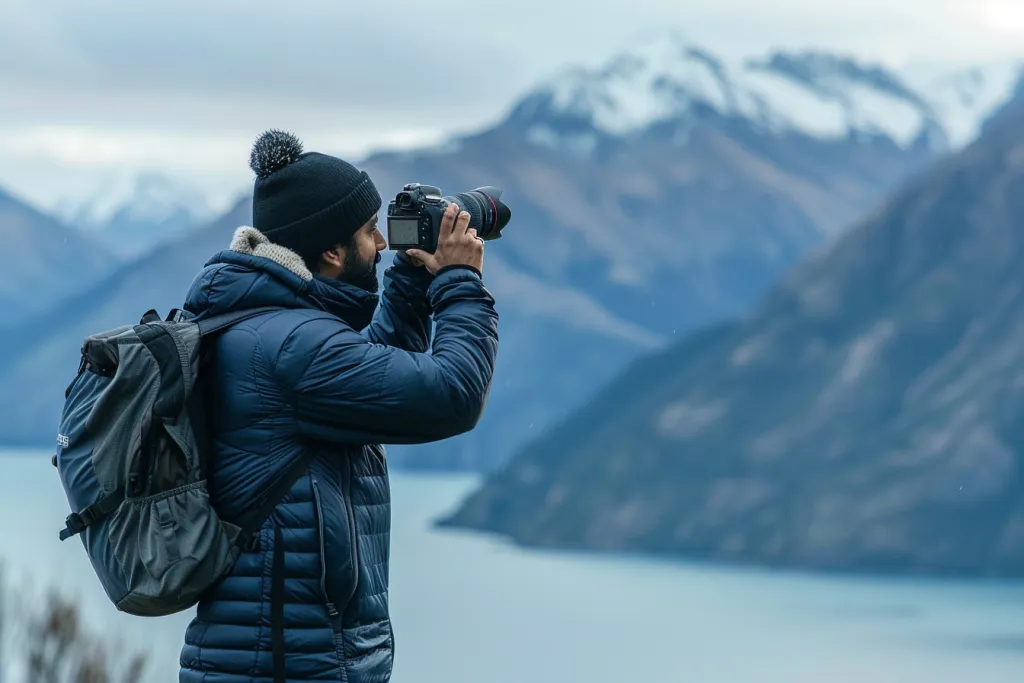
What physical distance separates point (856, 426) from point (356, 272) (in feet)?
177

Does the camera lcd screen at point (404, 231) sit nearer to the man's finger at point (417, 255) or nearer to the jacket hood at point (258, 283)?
the man's finger at point (417, 255)

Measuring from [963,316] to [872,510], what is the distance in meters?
7.75

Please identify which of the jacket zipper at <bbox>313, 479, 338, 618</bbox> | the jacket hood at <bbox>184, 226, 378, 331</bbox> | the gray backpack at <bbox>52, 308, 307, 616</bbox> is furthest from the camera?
the jacket hood at <bbox>184, 226, 378, 331</bbox>

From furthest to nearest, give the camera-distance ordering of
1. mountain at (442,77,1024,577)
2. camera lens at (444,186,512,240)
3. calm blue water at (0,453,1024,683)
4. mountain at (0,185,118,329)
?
mountain at (0,185,118,329)
mountain at (442,77,1024,577)
calm blue water at (0,453,1024,683)
camera lens at (444,186,512,240)

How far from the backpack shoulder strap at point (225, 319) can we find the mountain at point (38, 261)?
116 meters

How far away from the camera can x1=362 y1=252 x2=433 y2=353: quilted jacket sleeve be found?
3113 mm

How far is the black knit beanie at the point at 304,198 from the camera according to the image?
112 inches

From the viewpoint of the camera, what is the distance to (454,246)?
2910mm

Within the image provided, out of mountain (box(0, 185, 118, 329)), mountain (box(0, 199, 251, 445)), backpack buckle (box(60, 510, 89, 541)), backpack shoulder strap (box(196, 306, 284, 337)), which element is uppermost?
mountain (box(0, 185, 118, 329))

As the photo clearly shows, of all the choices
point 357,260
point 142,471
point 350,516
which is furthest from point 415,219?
point 142,471

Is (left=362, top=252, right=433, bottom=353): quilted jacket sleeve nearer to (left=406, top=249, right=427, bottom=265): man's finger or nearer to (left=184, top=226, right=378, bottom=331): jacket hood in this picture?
(left=406, top=249, right=427, bottom=265): man's finger

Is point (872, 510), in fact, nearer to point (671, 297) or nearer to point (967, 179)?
point (967, 179)

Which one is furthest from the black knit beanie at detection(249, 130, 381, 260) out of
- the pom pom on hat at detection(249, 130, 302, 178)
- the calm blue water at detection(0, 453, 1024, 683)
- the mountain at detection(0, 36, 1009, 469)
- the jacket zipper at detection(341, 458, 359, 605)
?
the mountain at detection(0, 36, 1009, 469)

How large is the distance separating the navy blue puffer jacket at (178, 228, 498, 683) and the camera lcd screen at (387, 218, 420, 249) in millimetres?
195
